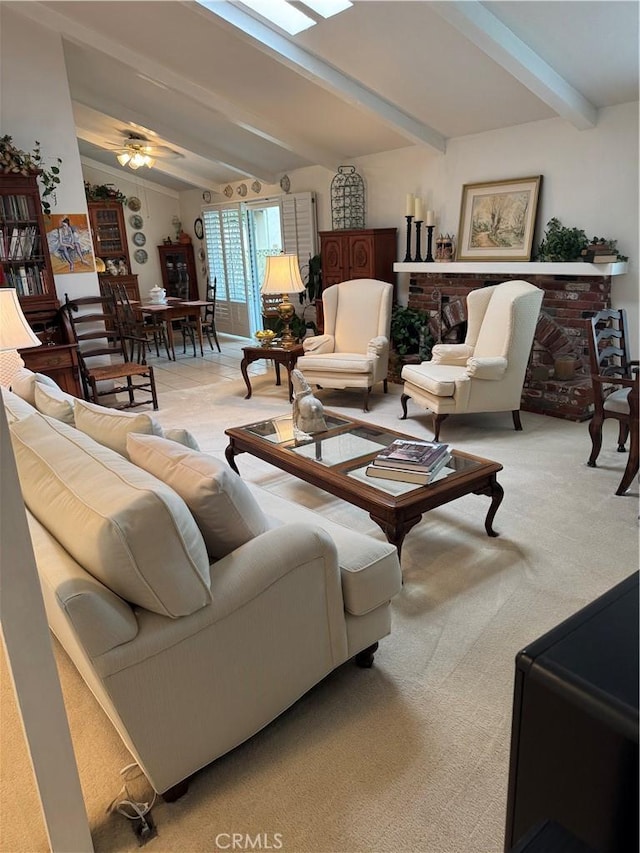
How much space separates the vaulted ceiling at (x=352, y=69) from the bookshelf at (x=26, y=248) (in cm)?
141

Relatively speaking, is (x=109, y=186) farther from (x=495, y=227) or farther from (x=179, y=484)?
(x=179, y=484)

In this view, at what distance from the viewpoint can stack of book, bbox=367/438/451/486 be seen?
253 cm

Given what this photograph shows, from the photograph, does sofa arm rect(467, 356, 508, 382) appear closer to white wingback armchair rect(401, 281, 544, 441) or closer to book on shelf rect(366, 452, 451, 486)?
white wingback armchair rect(401, 281, 544, 441)

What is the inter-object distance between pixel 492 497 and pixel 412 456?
43cm

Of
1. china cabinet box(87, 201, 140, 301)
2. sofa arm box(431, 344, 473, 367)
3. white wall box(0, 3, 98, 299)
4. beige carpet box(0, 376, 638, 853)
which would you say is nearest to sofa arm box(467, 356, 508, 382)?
sofa arm box(431, 344, 473, 367)

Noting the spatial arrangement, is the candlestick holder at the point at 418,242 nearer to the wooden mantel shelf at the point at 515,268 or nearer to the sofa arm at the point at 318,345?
the wooden mantel shelf at the point at 515,268

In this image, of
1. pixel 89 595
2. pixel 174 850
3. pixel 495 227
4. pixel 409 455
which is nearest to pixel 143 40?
pixel 495 227

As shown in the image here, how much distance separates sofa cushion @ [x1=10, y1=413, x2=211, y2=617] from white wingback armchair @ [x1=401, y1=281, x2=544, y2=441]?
2913 millimetres

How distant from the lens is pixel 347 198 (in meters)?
6.55

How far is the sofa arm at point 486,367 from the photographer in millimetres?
4051

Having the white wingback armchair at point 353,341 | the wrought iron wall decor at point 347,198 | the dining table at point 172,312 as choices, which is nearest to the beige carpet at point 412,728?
the white wingback armchair at point 353,341

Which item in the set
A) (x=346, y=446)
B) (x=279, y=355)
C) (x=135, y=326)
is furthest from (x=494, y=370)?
(x=135, y=326)

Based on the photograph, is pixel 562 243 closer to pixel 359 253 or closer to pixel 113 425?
pixel 359 253

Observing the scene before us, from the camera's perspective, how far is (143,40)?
15.7 ft
